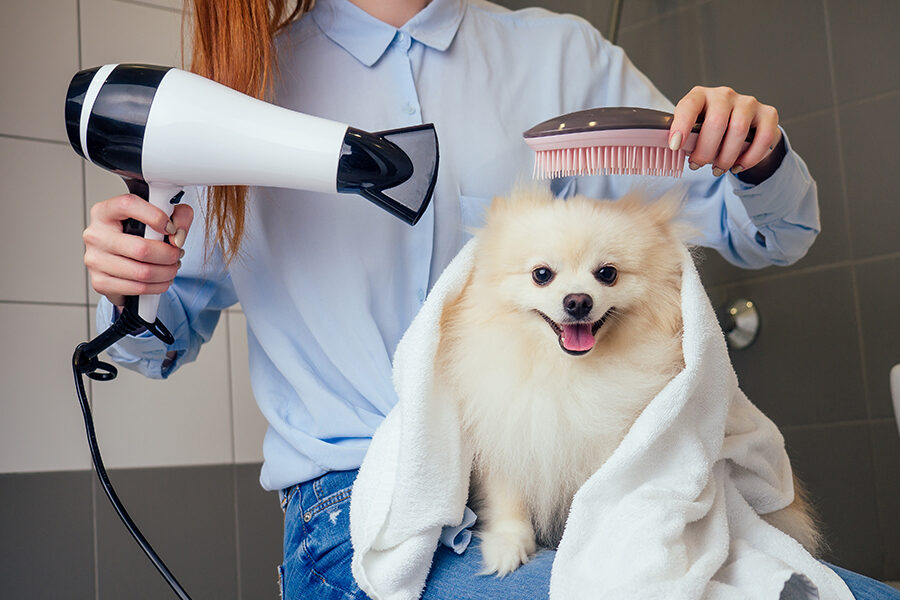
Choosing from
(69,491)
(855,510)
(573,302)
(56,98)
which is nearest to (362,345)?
(573,302)

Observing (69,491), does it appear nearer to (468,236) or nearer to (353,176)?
(468,236)

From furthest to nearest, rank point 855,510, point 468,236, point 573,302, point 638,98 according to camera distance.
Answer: point 855,510 → point 638,98 → point 468,236 → point 573,302

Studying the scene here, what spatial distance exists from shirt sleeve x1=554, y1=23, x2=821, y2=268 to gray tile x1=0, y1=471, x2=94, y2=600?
113cm

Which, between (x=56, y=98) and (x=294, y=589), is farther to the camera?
(x=56, y=98)

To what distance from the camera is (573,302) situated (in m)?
0.87

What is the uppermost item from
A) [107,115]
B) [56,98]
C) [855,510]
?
[56,98]

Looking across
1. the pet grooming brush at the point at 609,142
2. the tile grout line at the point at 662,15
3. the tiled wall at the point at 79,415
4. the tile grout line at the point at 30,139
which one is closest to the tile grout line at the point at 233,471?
the tiled wall at the point at 79,415

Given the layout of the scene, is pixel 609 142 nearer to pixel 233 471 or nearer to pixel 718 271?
pixel 718 271

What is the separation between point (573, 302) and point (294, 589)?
1.56 feet

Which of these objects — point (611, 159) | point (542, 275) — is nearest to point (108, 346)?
point (542, 275)

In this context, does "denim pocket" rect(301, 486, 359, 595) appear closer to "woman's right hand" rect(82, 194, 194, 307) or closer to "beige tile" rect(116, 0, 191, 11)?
"woman's right hand" rect(82, 194, 194, 307)

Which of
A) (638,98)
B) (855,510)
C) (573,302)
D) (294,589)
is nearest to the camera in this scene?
(573,302)

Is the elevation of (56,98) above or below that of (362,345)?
above

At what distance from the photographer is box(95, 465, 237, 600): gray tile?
1.73 meters
